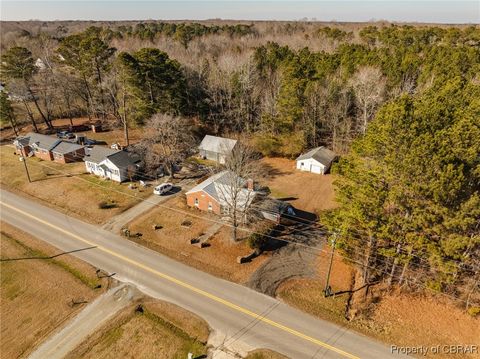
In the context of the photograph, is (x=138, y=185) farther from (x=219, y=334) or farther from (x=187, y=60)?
(x=187, y=60)

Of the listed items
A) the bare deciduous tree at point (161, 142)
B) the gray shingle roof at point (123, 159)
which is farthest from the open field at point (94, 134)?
the bare deciduous tree at point (161, 142)

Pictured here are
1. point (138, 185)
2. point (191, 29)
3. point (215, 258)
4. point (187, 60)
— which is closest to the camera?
point (215, 258)

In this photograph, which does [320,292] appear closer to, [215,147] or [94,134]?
[215,147]

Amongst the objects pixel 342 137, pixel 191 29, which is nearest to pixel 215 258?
pixel 342 137

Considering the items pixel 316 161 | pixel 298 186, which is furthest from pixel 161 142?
pixel 316 161

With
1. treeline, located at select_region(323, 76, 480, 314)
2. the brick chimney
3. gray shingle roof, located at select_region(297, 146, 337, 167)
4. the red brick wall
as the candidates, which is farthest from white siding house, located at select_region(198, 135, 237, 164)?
treeline, located at select_region(323, 76, 480, 314)

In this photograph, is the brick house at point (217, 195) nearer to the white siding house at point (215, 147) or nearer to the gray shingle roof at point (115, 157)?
the white siding house at point (215, 147)

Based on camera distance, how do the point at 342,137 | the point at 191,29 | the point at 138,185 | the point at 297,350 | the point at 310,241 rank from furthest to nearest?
the point at 191,29 < the point at 342,137 < the point at 138,185 < the point at 310,241 < the point at 297,350
